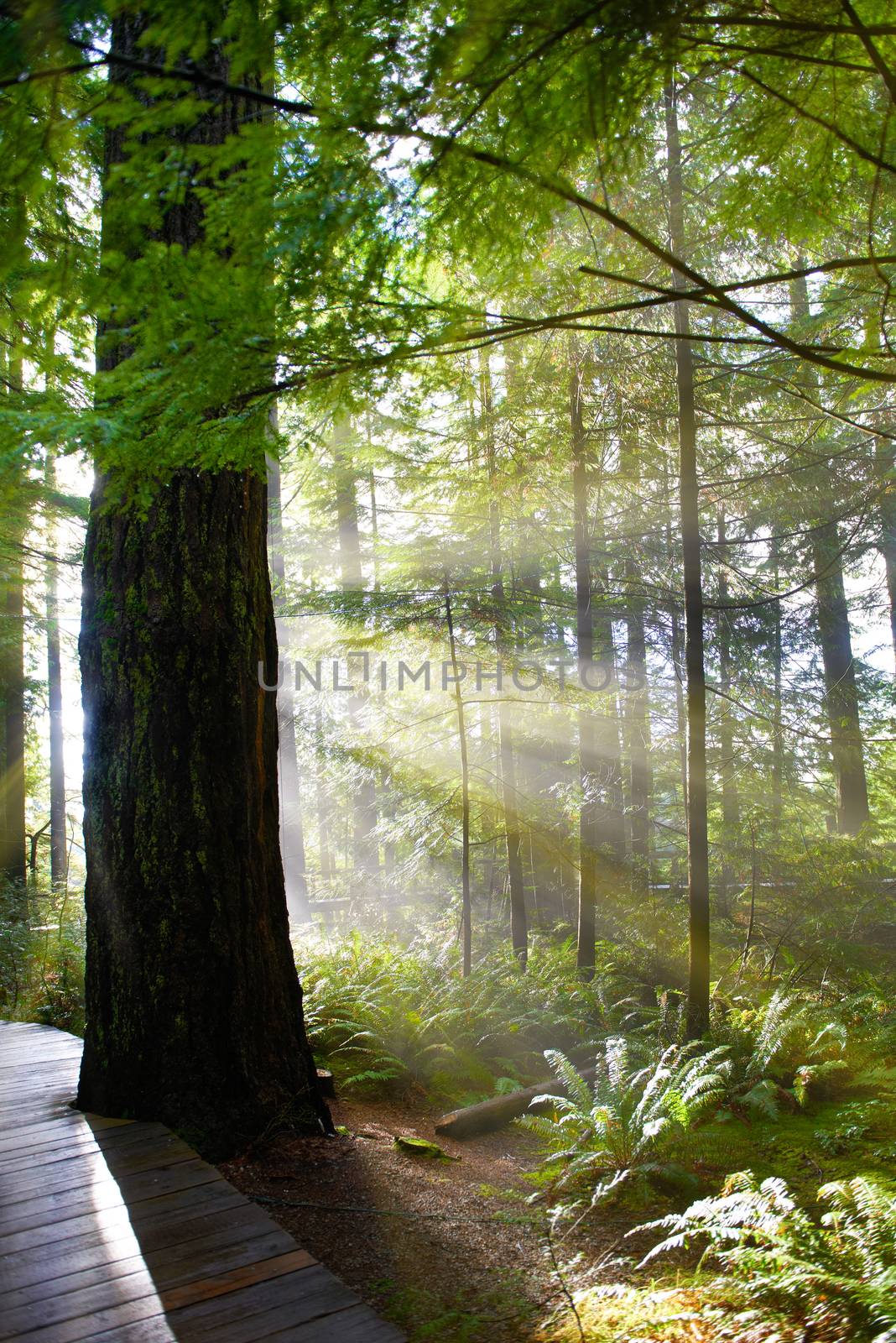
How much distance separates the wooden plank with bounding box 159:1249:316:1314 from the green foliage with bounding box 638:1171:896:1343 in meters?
1.42

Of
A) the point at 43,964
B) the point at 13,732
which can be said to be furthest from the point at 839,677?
the point at 13,732

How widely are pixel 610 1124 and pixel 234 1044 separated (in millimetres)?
2217

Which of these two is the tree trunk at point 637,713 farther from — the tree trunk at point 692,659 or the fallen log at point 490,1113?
the fallen log at point 490,1113

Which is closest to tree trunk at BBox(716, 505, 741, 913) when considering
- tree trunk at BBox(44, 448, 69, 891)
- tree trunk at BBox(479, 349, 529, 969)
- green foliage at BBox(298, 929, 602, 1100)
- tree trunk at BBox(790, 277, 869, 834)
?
tree trunk at BBox(790, 277, 869, 834)

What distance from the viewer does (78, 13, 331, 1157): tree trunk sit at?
381 cm

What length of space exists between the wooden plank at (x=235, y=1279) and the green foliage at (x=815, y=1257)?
1421mm

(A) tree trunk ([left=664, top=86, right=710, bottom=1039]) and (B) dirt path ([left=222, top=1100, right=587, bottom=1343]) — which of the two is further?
(A) tree trunk ([left=664, top=86, right=710, bottom=1039])

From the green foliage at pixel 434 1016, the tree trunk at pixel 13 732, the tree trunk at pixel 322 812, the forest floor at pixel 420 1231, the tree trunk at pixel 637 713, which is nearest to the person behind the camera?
the forest floor at pixel 420 1231

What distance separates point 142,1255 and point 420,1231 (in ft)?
4.05

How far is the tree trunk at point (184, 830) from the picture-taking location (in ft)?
12.5

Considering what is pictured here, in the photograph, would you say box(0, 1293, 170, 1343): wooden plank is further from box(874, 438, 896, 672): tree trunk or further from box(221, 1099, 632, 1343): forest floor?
box(874, 438, 896, 672): tree trunk

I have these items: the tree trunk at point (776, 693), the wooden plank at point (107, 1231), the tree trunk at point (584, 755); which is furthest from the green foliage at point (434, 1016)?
the tree trunk at point (776, 693)

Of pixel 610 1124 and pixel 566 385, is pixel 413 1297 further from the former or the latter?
pixel 566 385

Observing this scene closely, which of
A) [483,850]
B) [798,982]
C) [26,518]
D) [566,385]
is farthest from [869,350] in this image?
[483,850]
